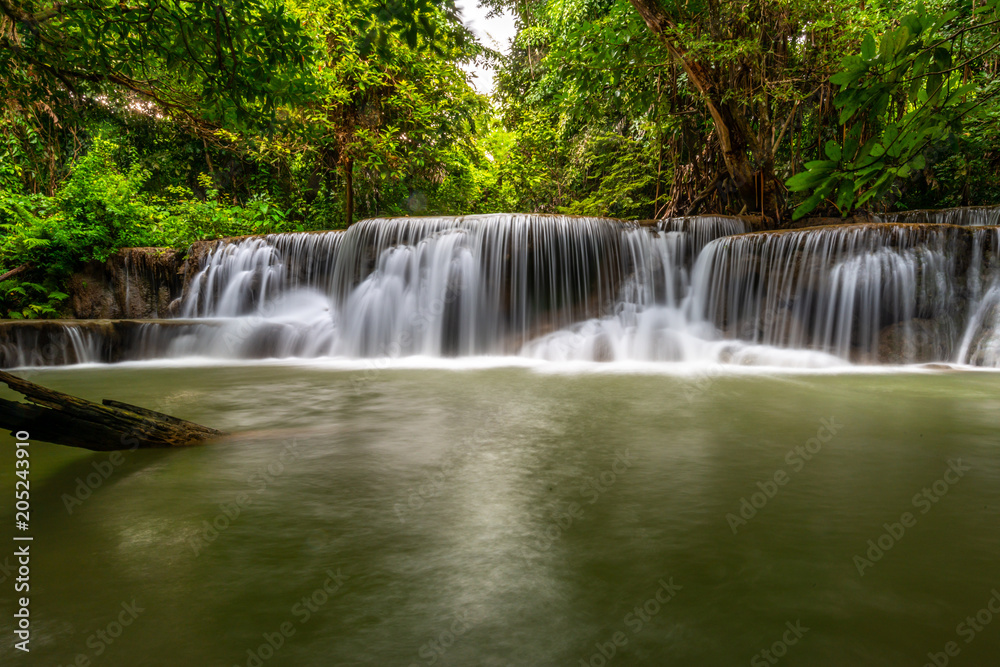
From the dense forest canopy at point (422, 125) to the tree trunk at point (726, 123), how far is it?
0.04m

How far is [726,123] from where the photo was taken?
11461mm

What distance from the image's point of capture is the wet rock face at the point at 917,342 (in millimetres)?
8188

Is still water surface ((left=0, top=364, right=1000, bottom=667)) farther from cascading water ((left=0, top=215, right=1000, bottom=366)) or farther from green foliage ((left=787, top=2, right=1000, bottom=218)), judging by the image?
cascading water ((left=0, top=215, right=1000, bottom=366))

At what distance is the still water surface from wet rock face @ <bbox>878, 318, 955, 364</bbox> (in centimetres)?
404

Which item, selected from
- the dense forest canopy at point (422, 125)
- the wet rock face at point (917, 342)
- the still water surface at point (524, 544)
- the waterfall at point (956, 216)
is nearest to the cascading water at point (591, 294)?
the wet rock face at point (917, 342)

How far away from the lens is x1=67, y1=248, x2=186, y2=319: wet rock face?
466 inches

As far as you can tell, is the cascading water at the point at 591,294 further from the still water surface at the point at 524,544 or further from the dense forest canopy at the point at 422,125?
the still water surface at the point at 524,544

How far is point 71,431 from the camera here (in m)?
3.22

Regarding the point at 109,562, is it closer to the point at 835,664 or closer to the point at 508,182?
the point at 835,664

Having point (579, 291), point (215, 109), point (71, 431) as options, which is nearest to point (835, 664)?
point (71, 431)

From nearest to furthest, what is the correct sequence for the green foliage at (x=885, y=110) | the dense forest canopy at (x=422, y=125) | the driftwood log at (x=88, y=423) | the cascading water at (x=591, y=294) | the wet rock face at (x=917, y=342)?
1. the green foliage at (x=885, y=110)
2. the driftwood log at (x=88, y=423)
3. the dense forest canopy at (x=422, y=125)
4. the wet rock face at (x=917, y=342)
5. the cascading water at (x=591, y=294)

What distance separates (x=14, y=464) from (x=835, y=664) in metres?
4.23

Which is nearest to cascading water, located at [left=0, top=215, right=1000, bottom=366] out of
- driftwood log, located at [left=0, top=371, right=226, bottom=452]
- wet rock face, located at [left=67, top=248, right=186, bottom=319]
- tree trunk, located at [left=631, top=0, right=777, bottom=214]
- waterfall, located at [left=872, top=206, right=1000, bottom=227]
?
wet rock face, located at [left=67, top=248, right=186, bottom=319]

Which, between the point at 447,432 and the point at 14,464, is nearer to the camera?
the point at 14,464
